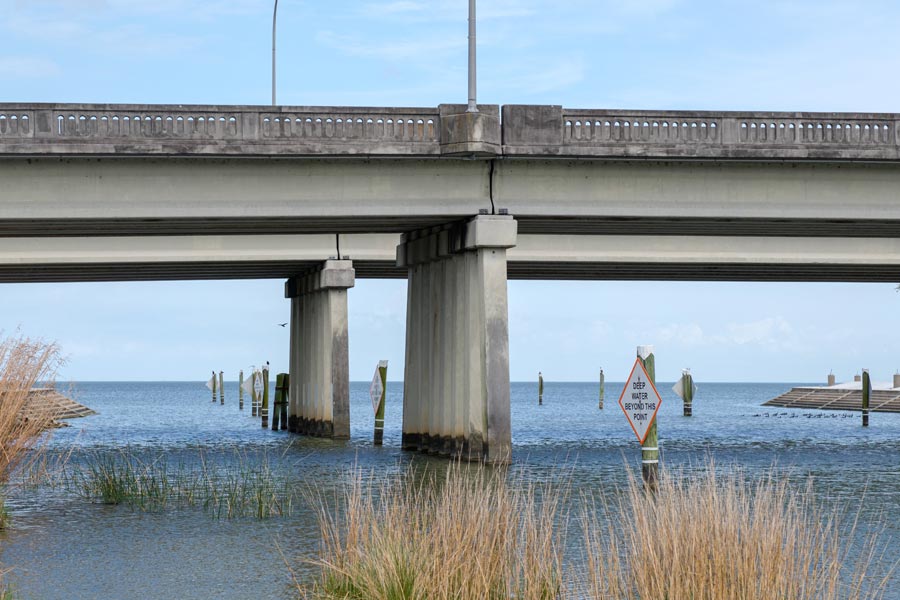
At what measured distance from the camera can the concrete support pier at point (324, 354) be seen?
39.4m

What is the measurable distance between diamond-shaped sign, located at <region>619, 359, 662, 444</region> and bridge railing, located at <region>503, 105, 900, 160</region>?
30.2 feet

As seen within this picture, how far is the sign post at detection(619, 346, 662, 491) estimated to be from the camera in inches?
768

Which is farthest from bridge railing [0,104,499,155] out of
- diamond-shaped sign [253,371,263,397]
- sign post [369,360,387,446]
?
diamond-shaped sign [253,371,263,397]

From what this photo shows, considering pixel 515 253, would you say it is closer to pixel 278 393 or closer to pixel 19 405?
pixel 278 393

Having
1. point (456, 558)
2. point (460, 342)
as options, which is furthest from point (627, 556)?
point (460, 342)

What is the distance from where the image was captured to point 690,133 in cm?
2845

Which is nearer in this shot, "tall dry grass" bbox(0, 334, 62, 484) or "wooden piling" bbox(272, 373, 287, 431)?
"tall dry grass" bbox(0, 334, 62, 484)

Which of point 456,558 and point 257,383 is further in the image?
point 257,383

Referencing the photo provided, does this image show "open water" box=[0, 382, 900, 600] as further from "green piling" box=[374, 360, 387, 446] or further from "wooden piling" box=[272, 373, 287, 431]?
"wooden piling" box=[272, 373, 287, 431]

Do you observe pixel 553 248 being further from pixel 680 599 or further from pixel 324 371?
pixel 680 599

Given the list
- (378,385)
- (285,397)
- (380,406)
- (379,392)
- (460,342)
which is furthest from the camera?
(285,397)

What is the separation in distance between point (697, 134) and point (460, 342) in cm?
723

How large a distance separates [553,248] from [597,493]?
17.6 metres

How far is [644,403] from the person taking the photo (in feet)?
64.4
